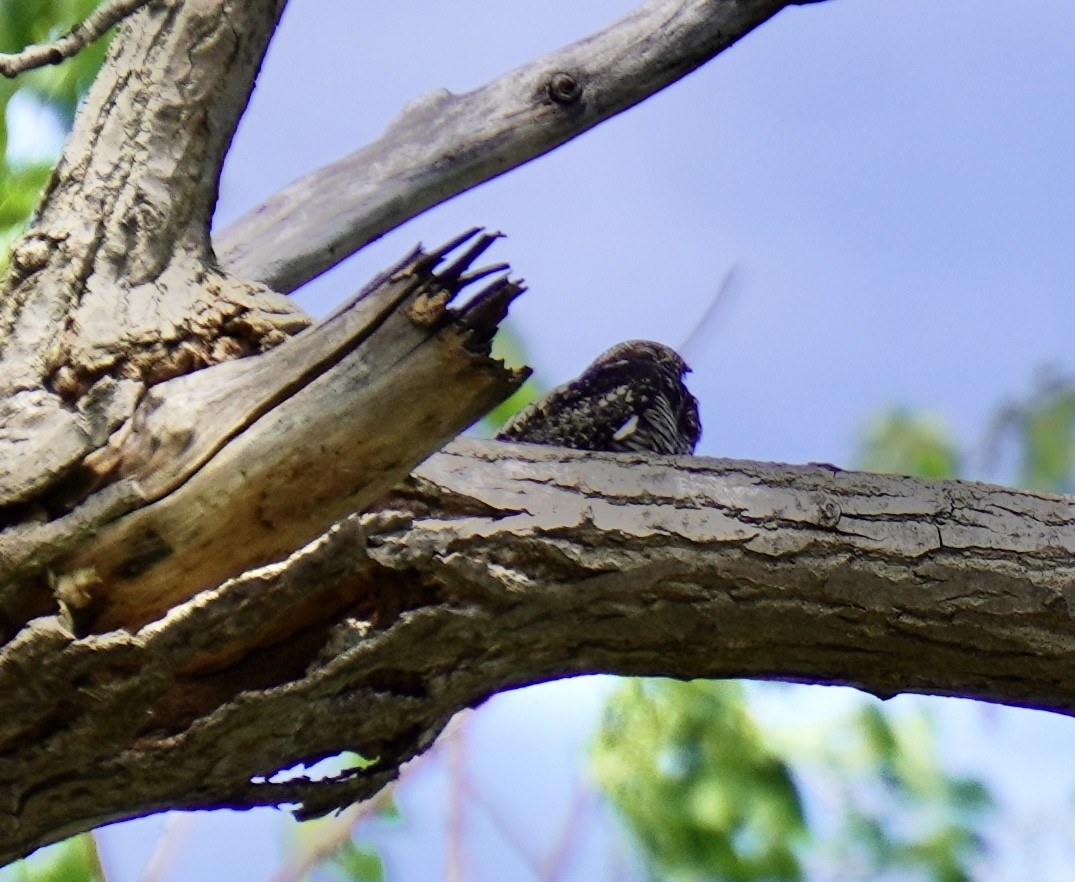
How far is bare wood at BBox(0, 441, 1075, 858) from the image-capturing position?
68.3 inches

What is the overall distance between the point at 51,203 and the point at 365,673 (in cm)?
100

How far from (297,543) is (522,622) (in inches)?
17.7

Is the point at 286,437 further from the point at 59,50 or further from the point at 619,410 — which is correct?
the point at 619,410

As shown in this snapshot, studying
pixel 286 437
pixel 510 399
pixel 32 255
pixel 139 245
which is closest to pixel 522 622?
pixel 286 437

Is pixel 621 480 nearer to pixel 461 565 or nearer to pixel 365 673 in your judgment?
pixel 461 565

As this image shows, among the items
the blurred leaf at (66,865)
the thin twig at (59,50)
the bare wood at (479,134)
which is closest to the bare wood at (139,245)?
the thin twig at (59,50)

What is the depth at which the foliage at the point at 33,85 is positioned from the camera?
3.08 meters

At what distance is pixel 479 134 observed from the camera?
291 cm

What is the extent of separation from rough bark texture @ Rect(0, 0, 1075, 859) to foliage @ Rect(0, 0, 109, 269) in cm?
98

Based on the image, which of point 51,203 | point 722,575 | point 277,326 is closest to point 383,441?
point 277,326

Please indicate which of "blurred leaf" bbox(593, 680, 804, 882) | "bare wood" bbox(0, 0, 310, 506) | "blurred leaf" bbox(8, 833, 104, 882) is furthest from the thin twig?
"blurred leaf" bbox(593, 680, 804, 882)

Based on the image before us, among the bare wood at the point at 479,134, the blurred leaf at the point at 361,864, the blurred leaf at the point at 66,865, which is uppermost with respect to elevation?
the bare wood at the point at 479,134

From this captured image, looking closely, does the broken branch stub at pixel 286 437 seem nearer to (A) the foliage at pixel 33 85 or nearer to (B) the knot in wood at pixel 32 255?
(B) the knot in wood at pixel 32 255

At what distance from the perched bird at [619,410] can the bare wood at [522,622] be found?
62 centimetres
